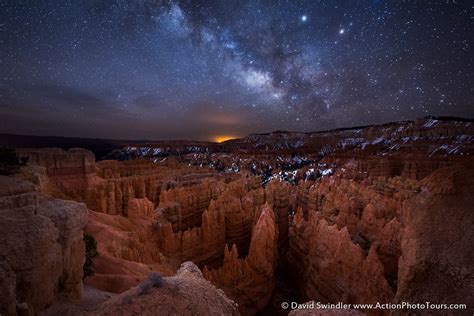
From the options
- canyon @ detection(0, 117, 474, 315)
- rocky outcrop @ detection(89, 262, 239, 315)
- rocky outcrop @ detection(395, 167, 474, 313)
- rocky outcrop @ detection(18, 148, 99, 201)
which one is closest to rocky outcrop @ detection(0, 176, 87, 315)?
canyon @ detection(0, 117, 474, 315)

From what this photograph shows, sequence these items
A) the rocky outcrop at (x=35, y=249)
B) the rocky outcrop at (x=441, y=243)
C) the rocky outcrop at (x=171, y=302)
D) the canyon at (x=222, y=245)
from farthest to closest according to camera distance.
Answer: the canyon at (x=222, y=245), the rocky outcrop at (x=441, y=243), the rocky outcrop at (x=35, y=249), the rocky outcrop at (x=171, y=302)

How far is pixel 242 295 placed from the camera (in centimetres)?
1501

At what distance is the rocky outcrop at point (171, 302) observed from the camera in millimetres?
4902

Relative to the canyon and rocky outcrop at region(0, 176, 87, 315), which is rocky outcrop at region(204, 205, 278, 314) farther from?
rocky outcrop at region(0, 176, 87, 315)

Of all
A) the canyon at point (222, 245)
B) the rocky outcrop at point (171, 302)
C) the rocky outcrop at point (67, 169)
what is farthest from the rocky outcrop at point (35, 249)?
the rocky outcrop at point (67, 169)

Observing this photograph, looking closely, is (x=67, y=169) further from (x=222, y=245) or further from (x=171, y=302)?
(x=171, y=302)

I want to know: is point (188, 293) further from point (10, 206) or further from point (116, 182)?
point (116, 182)

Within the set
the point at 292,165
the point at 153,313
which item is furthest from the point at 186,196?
the point at 292,165

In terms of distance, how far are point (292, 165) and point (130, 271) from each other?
8047 centimetres

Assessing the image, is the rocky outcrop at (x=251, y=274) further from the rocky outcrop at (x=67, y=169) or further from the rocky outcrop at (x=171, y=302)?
the rocky outcrop at (x=67, y=169)

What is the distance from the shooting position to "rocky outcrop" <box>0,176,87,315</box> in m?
5.09

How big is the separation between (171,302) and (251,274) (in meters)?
11.6

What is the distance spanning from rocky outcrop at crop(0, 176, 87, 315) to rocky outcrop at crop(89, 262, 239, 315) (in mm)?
1558

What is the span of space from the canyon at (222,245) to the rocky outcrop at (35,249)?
2 centimetres
